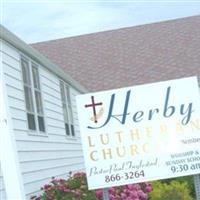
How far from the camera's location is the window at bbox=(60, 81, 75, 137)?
1585 cm

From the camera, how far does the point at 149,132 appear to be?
6.48 meters

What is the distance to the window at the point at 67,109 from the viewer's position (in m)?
15.9

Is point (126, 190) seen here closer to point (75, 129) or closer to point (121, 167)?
point (121, 167)

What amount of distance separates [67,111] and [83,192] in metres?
6.46

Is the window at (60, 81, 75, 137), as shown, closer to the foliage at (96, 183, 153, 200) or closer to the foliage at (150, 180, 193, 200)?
the foliage at (96, 183, 153, 200)

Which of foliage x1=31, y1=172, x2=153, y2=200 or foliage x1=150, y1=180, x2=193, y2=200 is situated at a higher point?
foliage x1=31, y1=172, x2=153, y2=200

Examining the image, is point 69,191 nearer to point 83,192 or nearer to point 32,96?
point 83,192

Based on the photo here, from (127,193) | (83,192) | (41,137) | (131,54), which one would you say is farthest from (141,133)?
(131,54)

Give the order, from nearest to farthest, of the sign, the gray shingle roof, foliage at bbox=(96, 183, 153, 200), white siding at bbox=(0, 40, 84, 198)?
the sign < foliage at bbox=(96, 183, 153, 200) < white siding at bbox=(0, 40, 84, 198) < the gray shingle roof

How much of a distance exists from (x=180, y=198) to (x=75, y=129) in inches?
313

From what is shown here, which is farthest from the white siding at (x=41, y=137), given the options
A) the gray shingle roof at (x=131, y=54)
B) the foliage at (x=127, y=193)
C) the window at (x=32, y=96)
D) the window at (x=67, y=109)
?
the gray shingle roof at (x=131, y=54)

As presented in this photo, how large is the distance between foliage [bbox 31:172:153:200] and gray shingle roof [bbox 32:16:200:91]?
12.1 m

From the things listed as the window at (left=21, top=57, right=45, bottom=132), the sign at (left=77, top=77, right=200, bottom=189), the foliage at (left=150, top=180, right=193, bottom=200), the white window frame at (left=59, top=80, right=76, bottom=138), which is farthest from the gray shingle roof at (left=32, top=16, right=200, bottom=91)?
the sign at (left=77, top=77, right=200, bottom=189)

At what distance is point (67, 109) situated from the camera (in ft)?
53.4
